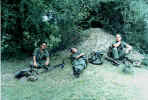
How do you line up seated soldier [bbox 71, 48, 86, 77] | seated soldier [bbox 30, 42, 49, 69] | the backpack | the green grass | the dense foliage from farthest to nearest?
the dense foliage → the backpack → seated soldier [bbox 30, 42, 49, 69] → seated soldier [bbox 71, 48, 86, 77] → the green grass

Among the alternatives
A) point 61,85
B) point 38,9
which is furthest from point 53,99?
point 38,9

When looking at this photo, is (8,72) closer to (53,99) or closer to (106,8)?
(53,99)

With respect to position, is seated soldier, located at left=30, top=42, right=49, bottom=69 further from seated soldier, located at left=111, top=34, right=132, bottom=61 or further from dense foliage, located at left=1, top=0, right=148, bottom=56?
seated soldier, located at left=111, top=34, right=132, bottom=61

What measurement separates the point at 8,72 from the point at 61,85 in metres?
2.47

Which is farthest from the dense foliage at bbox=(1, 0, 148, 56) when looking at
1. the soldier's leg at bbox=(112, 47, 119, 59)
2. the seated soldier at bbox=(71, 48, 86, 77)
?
the soldier's leg at bbox=(112, 47, 119, 59)

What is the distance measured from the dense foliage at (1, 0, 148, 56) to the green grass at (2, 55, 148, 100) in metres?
1.47

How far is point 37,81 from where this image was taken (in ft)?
23.0

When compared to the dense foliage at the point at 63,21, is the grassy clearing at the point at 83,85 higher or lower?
lower

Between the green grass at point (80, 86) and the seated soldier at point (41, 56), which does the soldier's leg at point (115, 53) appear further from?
the seated soldier at point (41, 56)

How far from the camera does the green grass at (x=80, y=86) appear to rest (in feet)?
19.2

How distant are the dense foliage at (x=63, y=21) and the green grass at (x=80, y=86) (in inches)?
57.8

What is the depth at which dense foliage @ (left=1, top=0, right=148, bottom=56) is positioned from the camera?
8.05 m

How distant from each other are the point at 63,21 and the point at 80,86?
3.21 m

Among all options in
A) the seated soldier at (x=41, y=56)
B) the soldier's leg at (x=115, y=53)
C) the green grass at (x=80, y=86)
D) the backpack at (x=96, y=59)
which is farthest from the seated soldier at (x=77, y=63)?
the soldier's leg at (x=115, y=53)
